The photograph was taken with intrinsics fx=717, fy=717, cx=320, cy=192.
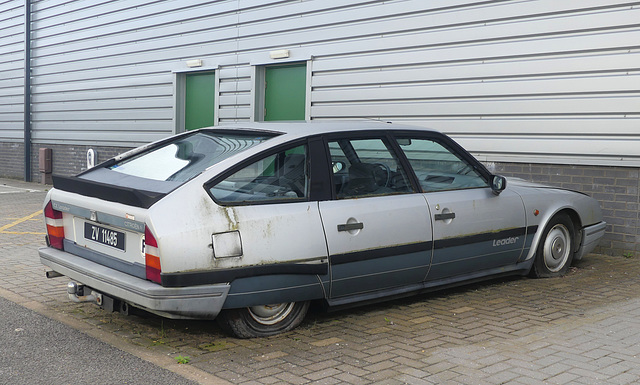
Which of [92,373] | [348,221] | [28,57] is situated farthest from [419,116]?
[28,57]

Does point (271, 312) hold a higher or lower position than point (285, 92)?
lower

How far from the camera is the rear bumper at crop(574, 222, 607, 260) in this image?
7.06 metres

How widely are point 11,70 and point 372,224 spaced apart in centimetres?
1802

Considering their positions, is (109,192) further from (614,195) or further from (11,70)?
(11,70)

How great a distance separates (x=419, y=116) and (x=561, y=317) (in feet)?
16.9

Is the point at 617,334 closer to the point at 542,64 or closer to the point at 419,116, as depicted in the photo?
the point at 542,64

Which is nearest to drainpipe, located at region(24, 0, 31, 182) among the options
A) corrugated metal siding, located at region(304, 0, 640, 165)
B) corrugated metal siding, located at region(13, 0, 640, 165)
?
corrugated metal siding, located at region(13, 0, 640, 165)

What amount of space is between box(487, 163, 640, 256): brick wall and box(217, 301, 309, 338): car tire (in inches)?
184

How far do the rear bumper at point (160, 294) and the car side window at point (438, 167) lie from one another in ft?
6.41

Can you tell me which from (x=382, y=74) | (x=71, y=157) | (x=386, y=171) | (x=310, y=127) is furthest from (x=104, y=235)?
(x=71, y=157)

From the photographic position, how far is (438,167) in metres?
5.89

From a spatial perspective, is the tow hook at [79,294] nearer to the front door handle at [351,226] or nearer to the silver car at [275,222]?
the silver car at [275,222]

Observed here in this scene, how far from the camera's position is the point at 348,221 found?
511cm

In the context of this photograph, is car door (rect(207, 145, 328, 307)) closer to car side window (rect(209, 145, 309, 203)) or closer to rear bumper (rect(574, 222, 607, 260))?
car side window (rect(209, 145, 309, 203))
